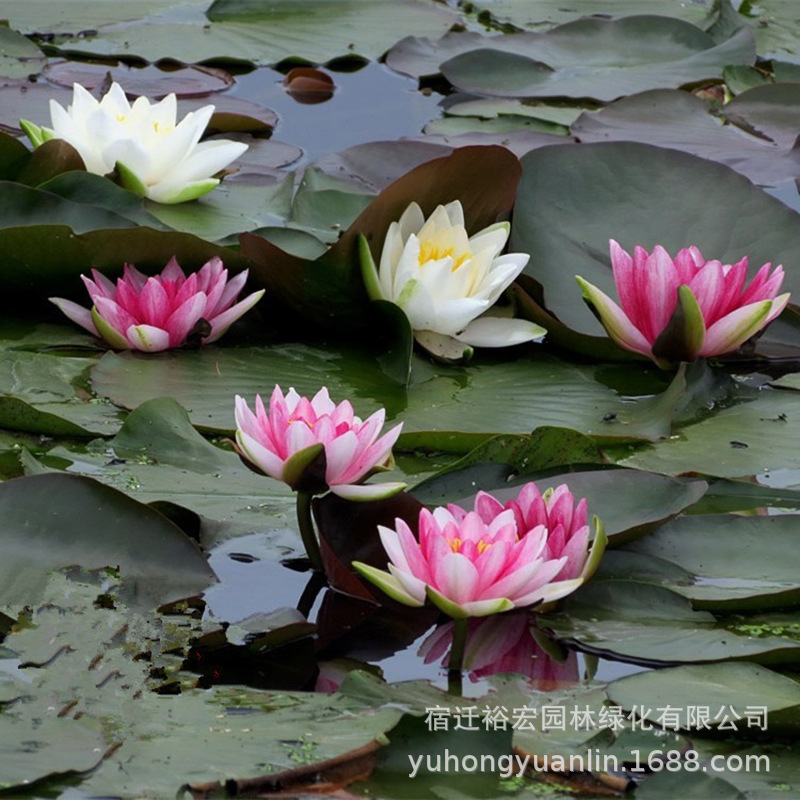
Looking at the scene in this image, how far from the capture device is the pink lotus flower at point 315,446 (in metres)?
1.51

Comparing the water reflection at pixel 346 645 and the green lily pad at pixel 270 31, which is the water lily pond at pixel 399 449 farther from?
the green lily pad at pixel 270 31

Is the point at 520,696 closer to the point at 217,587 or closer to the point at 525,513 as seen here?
the point at 525,513

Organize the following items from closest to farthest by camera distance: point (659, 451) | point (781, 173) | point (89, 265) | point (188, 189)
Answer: point (659, 451) < point (89, 265) < point (188, 189) < point (781, 173)

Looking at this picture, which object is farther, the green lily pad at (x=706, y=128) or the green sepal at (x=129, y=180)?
the green lily pad at (x=706, y=128)

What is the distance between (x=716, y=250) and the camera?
2344mm

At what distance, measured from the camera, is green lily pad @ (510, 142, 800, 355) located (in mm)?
2338

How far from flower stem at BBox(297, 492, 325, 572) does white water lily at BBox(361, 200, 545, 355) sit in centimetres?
63

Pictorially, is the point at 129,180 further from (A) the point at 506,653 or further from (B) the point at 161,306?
(A) the point at 506,653

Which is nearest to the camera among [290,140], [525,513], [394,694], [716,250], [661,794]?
[661,794]

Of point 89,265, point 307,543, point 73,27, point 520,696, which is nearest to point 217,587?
point 307,543

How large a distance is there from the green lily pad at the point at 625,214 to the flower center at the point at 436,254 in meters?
0.17

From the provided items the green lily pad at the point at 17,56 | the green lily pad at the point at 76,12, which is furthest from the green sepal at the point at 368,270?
the green lily pad at the point at 76,12

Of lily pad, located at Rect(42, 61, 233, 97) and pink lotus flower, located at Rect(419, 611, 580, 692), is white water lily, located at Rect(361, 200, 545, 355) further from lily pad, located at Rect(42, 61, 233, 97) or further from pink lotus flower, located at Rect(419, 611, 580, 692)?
lily pad, located at Rect(42, 61, 233, 97)

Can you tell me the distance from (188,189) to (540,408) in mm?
976
